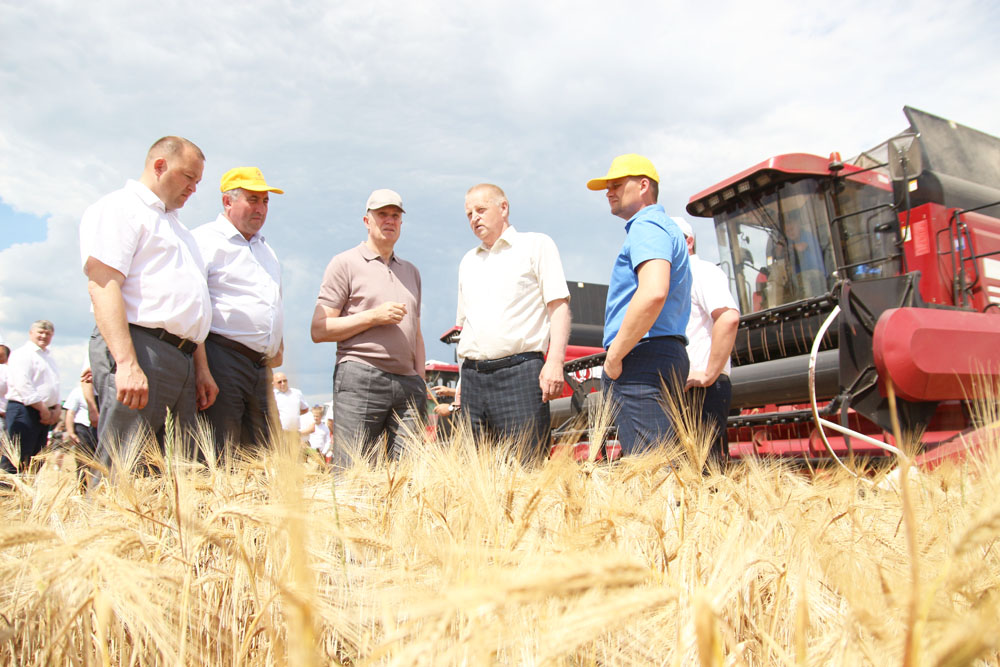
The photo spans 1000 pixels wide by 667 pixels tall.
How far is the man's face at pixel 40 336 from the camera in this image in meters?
7.23

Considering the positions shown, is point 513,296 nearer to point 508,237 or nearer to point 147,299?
point 508,237

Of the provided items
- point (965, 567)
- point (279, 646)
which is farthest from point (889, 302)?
point (279, 646)

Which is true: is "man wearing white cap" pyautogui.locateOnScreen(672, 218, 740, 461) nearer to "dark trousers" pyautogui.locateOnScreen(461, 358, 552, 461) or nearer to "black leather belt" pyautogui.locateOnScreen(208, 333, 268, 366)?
"dark trousers" pyautogui.locateOnScreen(461, 358, 552, 461)

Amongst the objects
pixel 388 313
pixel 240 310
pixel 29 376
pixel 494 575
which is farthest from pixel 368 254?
pixel 29 376

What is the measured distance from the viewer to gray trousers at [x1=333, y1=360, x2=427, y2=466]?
317 centimetres

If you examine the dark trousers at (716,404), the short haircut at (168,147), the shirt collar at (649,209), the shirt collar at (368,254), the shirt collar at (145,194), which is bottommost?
the dark trousers at (716,404)

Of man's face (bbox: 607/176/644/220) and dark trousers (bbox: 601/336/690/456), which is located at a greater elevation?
man's face (bbox: 607/176/644/220)

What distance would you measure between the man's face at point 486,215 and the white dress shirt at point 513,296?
51mm

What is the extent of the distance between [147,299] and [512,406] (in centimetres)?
154

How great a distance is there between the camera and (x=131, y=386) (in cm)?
238

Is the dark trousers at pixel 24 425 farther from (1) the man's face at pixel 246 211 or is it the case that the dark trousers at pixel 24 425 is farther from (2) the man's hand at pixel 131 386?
(2) the man's hand at pixel 131 386

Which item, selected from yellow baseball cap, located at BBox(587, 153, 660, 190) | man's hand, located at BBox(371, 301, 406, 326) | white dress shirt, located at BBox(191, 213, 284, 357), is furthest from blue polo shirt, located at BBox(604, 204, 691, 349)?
white dress shirt, located at BBox(191, 213, 284, 357)

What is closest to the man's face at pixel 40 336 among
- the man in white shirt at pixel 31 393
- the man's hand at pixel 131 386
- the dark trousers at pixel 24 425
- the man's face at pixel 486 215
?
the man in white shirt at pixel 31 393

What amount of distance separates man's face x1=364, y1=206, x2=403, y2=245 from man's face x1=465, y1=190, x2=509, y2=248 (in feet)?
1.34
